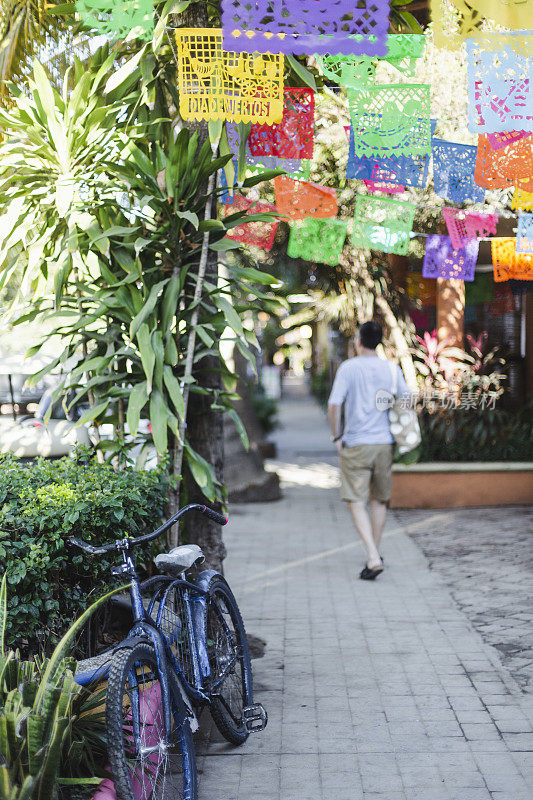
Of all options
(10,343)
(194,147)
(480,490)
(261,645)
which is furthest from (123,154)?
(480,490)

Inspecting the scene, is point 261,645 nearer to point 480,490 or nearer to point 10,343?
point 10,343

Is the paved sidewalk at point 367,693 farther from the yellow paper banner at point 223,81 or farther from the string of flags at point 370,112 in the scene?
the yellow paper banner at point 223,81

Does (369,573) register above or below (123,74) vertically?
below

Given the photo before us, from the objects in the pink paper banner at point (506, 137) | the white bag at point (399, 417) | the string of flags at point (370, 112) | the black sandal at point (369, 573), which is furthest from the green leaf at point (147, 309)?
the black sandal at point (369, 573)

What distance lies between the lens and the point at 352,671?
16.5 ft

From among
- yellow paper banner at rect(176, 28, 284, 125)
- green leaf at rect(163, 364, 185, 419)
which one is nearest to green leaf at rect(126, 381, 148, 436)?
green leaf at rect(163, 364, 185, 419)

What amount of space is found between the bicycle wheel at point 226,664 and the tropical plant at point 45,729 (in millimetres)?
641

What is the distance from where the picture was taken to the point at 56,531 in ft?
12.0

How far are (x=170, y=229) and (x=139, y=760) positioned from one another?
8.95 ft

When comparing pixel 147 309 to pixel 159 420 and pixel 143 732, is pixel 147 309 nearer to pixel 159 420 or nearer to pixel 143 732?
pixel 159 420

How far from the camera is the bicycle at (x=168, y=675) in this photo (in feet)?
10.3

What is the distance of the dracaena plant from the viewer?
4613 millimetres

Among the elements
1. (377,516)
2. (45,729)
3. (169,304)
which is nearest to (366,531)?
(377,516)

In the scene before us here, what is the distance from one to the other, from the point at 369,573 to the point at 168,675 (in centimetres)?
384
